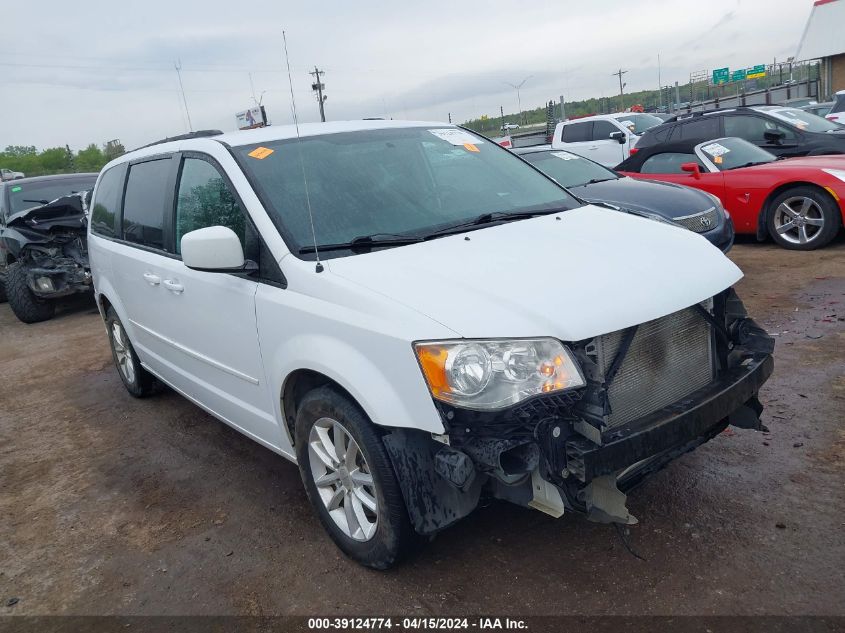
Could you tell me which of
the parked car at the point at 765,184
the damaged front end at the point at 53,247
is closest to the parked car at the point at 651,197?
the parked car at the point at 765,184

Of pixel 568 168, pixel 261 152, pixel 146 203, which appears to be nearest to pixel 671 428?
pixel 261 152

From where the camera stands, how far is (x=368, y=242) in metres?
→ 3.04

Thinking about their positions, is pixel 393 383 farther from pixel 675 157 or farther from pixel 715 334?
pixel 675 157

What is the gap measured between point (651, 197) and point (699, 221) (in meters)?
0.60

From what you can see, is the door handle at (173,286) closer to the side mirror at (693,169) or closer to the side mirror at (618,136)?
the side mirror at (693,169)

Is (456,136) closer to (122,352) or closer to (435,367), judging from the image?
(435,367)

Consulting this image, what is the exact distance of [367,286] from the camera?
267 cm

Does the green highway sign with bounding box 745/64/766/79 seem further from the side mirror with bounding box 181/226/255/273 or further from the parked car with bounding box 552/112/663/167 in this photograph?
the side mirror with bounding box 181/226/255/273

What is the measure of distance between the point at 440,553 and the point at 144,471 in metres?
2.19

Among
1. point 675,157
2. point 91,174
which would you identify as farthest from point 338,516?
point 91,174

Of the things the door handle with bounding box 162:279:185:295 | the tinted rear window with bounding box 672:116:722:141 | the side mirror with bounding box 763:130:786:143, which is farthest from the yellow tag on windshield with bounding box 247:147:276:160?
the side mirror with bounding box 763:130:786:143

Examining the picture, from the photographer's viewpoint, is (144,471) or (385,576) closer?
(385,576)

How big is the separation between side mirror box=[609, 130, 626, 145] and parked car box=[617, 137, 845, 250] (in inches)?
218

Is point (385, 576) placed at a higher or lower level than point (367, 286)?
lower
